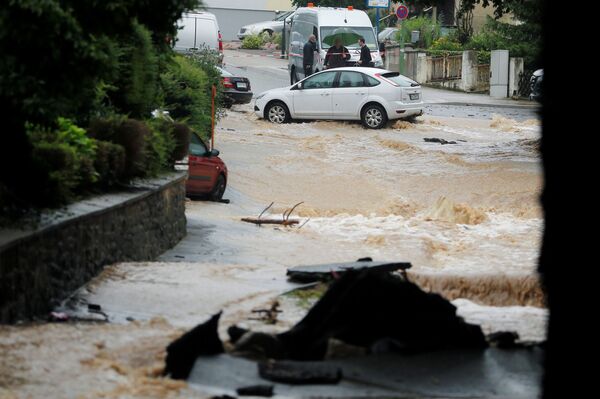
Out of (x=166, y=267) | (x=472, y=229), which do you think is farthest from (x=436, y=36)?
(x=166, y=267)

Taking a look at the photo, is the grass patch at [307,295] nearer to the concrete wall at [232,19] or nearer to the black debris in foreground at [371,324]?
the black debris in foreground at [371,324]

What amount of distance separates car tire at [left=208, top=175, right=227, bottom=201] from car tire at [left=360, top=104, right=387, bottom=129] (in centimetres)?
1120

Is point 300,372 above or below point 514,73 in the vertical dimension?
below

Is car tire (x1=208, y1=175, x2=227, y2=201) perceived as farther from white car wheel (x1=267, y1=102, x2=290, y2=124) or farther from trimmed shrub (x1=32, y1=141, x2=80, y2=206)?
white car wheel (x1=267, y1=102, x2=290, y2=124)

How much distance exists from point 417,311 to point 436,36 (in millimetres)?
48171

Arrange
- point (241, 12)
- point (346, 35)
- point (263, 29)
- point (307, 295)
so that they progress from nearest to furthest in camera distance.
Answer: point (307, 295) < point (346, 35) < point (263, 29) < point (241, 12)

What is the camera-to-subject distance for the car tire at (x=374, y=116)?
3278 cm

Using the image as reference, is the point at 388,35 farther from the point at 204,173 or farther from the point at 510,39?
the point at 204,173

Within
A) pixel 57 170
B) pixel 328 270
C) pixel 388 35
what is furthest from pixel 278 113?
pixel 388 35

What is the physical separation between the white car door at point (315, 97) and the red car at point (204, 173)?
37.7ft

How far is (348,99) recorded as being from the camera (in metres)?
32.9

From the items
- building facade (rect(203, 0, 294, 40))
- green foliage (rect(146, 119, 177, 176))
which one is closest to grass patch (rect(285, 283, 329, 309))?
green foliage (rect(146, 119, 177, 176))

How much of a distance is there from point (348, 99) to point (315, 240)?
14.7 m

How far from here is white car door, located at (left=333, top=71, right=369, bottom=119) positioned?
32.8m
